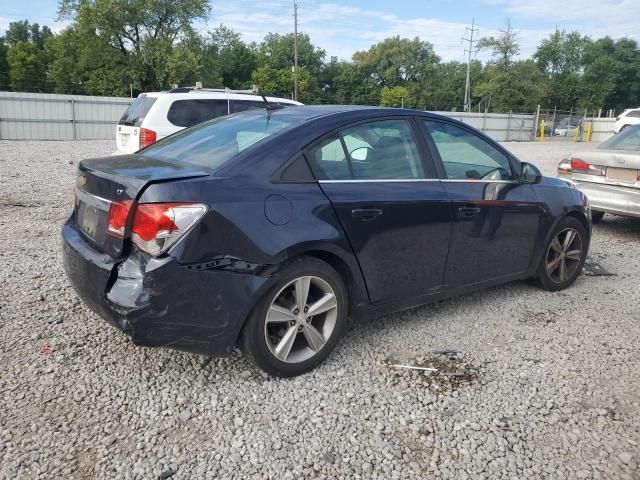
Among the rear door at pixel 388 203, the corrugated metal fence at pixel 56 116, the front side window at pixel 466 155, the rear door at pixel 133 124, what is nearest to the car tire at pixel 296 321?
the rear door at pixel 388 203

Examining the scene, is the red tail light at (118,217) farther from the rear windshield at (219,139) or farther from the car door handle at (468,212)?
the car door handle at (468,212)

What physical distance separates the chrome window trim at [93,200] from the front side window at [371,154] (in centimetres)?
117

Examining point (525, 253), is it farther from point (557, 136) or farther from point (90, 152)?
point (557, 136)

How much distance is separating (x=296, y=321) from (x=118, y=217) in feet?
3.65

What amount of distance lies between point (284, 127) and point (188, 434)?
Answer: 1.81 meters

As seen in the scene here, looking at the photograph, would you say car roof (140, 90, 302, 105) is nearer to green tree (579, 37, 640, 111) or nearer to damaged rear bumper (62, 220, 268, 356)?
damaged rear bumper (62, 220, 268, 356)

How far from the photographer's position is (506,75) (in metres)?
54.3

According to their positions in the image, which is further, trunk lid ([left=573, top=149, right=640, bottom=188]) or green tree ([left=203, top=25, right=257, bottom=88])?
green tree ([left=203, top=25, right=257, bottom=88])

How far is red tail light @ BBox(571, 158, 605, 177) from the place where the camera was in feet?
22.2

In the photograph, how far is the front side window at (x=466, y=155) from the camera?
382 centimetres

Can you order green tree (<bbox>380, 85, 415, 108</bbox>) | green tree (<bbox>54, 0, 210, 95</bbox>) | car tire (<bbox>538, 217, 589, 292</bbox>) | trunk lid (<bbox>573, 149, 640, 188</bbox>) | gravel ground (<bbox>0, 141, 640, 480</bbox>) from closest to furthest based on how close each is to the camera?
gravel ground (<bbox>0, 141, 640, 480</bbox>)
car tire (<bbox>538, 217, 589, 292</bbox>)
trunk lid (<bbox>573, 149, 640, 188</bbox>)
green tree (<bbox>54, 0, 210, 95</bbox>)
green tree (<bbox>380, 85, 415, 108</bbox>)

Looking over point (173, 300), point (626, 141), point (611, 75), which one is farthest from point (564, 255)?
point (611, 75)

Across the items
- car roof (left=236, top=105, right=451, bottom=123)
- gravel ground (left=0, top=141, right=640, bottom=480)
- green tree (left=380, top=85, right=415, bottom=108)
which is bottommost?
gravel ground (left=0, top=141, right=640, bottom=480)

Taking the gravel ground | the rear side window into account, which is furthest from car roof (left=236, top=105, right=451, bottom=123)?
the rear side window
